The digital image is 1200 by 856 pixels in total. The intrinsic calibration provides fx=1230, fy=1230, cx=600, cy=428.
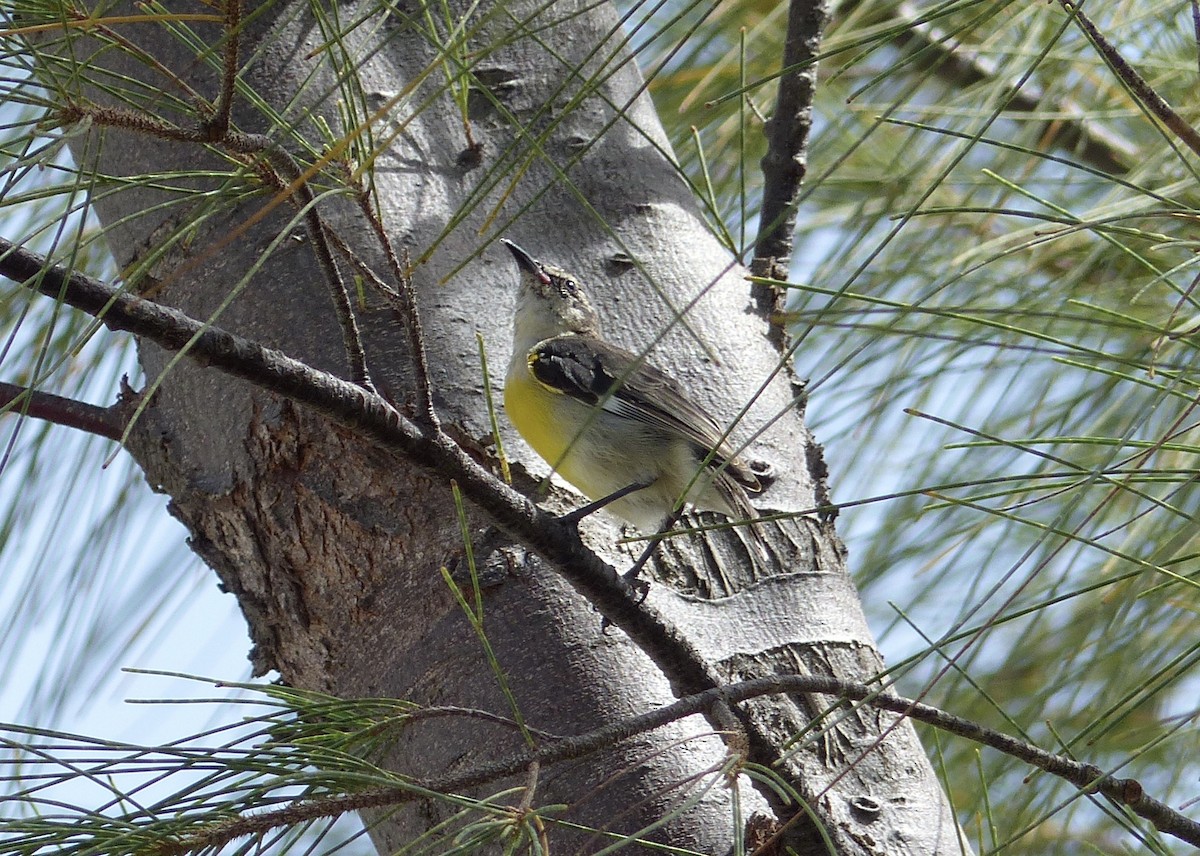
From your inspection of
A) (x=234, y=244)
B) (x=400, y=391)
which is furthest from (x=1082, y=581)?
(x=234, y=244)

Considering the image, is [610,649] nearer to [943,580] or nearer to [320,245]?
[320,245]

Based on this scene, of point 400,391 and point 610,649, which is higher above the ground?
point 400,391

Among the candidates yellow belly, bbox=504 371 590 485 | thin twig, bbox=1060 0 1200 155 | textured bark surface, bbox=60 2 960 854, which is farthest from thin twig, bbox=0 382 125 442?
thin twig, bbox=1060 0 1200 155

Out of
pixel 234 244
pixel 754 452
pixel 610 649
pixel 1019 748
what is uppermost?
pixel 234 244

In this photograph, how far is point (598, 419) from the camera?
2.65 m

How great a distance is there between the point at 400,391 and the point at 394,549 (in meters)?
0.24

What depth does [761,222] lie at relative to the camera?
7.73 ft

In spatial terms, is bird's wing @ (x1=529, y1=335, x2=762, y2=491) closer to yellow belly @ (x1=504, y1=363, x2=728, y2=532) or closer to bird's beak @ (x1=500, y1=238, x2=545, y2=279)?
yellow belly @ (x1=504, y1=363, x2=728, y2=532)

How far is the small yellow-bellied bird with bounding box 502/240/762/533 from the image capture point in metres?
2.29

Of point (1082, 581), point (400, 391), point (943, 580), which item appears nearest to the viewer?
point (400, 391)

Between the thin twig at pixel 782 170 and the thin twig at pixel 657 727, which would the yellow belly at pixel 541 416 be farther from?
the thin twig at pixel 657 727

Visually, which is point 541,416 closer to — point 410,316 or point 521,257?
point 521,257

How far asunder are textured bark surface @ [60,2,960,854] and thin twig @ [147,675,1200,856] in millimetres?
175

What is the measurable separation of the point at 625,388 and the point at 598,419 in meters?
0.13
